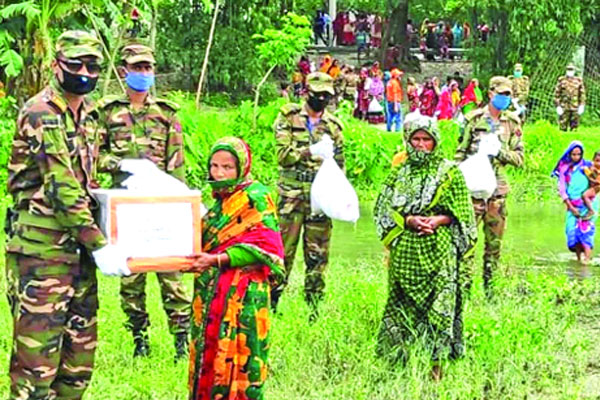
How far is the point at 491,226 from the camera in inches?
349

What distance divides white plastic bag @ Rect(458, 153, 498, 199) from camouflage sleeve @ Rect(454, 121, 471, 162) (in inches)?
21.4

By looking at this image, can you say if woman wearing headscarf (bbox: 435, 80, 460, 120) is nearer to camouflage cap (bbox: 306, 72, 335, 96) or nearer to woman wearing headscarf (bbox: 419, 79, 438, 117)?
woman wearing headscarf (bbox: 419, 79, 438, 117)

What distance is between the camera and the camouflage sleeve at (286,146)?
25.2 feet

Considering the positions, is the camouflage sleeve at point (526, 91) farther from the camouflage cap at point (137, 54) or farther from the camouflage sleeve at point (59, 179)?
the camouflage sleeve at point (59, 179)

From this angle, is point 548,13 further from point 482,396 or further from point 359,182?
point 482,396

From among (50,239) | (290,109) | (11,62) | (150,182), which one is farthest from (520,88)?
(50,239)

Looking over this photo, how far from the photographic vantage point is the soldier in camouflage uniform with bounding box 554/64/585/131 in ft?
71.3

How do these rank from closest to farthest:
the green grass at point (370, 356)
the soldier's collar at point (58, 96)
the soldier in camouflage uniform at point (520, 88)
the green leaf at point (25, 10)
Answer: the soldier's collar at point (58, 96)
the green grass at point (370, 356)
the green leaf at point (25, 10)
the soldier in camouflage uniform at point (520, 88)

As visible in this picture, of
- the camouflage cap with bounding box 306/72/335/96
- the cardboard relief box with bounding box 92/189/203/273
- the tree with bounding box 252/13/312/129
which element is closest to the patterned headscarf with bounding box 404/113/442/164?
the camouflage cap with bounding box 306/72/335/96

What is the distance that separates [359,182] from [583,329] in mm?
8470

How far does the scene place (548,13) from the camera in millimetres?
24109

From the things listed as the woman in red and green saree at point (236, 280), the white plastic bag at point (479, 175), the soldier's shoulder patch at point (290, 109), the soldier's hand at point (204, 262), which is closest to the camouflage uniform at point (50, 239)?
the soldier's hand at point (204, 262)

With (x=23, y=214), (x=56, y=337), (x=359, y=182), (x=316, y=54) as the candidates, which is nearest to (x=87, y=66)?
(x=23, y=214)

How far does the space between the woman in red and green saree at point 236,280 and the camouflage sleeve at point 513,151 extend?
3.82 meters
